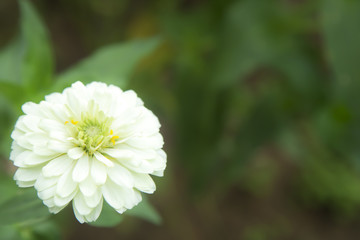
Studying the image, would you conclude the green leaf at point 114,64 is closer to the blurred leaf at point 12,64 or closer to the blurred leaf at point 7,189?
the blurred leaf at point 12,64

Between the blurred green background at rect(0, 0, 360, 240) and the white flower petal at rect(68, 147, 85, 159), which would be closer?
the white flower petal at rect(68, 147, 85, 159)

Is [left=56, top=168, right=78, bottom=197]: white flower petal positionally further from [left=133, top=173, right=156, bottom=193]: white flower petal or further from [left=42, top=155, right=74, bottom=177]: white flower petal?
[left=133, top=173, right=156, bottom=193]: white flower petal

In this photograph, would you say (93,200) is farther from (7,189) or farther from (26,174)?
(7,189)

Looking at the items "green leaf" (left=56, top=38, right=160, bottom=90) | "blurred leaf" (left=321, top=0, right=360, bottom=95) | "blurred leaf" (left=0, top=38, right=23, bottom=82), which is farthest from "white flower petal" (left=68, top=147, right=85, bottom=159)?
"blurred leaf" (left=321, top=0, right=360, bottom=95)

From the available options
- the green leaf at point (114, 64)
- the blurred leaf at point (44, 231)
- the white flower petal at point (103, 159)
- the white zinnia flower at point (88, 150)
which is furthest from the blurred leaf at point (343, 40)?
the blurred leaf at point (44, 231)

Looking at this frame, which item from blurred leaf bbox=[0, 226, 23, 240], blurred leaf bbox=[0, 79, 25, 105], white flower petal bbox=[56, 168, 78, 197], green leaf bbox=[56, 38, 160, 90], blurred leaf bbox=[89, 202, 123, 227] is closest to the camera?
white flower petal bbox=[56, 168, 78, 197]
